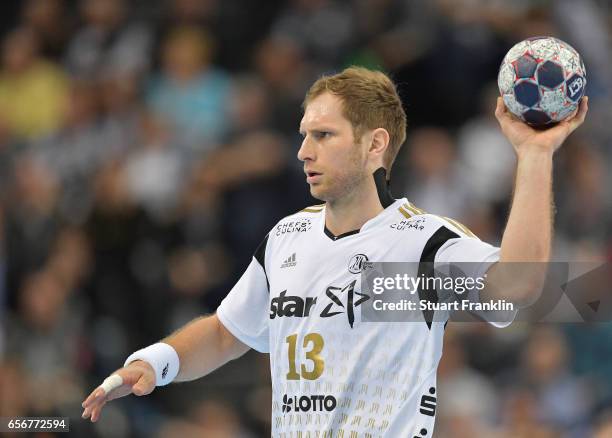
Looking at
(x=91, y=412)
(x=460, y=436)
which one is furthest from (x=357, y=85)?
(x=460, y=436)

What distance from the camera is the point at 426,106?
575 inches

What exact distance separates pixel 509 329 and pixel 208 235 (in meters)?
3.93

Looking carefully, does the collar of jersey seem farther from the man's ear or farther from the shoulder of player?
the man's ear

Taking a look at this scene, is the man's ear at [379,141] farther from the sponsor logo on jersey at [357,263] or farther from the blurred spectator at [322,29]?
the blurred spectator at [322,29]

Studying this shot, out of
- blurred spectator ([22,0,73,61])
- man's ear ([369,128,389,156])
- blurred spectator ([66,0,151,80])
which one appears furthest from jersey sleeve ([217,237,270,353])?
blurred spectator ([22,0,73,61])

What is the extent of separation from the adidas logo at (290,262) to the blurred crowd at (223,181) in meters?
4.73

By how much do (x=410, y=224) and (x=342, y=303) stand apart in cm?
65

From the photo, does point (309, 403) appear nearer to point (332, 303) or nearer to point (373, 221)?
point (332, 303)

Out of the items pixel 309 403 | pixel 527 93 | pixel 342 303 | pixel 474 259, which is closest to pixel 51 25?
pixel 342 303

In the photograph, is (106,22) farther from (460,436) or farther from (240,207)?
(460,436)

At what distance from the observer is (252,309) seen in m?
7.74

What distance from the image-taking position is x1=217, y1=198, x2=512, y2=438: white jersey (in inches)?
265

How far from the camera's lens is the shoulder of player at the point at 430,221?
685 cm

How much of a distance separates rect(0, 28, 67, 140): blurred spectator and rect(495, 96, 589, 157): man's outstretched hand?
11437mm
